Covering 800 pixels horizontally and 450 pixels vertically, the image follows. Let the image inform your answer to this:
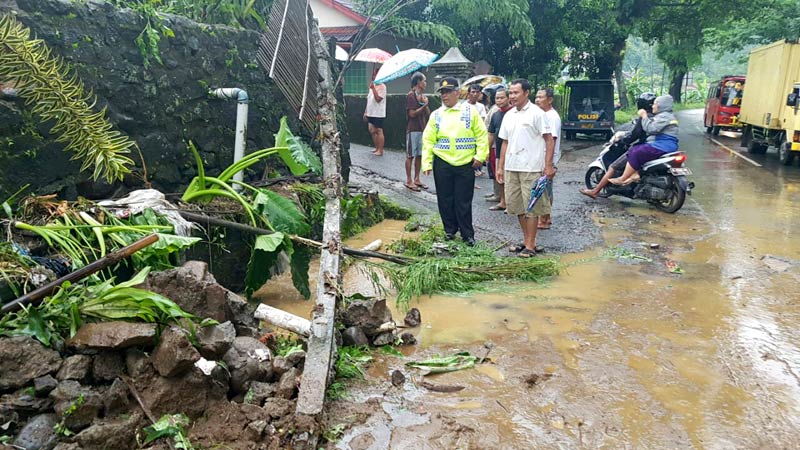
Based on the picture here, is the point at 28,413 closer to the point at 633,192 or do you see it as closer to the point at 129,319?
the point at 129,319

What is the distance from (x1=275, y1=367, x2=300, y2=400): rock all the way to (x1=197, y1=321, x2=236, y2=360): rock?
0.36m

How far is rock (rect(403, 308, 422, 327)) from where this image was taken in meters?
5.02

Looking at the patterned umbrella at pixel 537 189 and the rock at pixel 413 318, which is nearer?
the rock at pixel 413 318

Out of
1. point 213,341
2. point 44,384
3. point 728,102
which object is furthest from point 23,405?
point 728,102

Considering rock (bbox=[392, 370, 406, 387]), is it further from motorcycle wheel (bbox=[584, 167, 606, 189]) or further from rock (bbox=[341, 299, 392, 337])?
motorcycle wheel (bbox=[584, 167, 606, 189])

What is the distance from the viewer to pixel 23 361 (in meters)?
3.07

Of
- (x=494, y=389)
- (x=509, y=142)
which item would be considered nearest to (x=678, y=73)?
(x=509, y=142)

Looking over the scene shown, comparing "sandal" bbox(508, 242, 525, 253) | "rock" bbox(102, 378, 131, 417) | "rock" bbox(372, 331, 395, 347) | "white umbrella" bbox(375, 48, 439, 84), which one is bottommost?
"sandal" bbox(508, 242, 525, 253)

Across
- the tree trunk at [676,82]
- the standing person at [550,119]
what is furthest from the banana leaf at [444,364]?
the tree trunk at [676,82]

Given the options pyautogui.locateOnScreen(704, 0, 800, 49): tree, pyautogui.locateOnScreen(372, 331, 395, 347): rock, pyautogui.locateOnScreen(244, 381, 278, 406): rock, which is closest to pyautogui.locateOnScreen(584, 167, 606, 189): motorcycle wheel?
pyautogui.locateOnScreen(372, 331, 395, 347): rock

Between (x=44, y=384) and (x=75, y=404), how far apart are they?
205 mm

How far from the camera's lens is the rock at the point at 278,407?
336 cm

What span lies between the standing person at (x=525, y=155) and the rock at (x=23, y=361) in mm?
4901

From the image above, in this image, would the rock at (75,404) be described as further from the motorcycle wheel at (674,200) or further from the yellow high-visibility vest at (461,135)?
the motorcycle wheel at (674,200)
